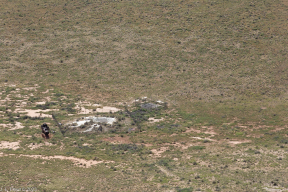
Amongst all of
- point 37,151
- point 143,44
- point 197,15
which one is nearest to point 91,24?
point 143,44

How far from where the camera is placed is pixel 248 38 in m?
86.9

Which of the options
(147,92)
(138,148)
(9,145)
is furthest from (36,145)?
(147,92)

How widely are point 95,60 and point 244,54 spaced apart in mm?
28614

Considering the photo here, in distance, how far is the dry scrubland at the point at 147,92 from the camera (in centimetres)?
4112

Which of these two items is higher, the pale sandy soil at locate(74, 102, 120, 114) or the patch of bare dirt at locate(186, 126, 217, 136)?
the pale sandy soil at locate(74, 102, 120, 114)

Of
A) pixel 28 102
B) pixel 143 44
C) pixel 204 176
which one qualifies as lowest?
pixel 204 176

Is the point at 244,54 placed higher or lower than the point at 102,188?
higher

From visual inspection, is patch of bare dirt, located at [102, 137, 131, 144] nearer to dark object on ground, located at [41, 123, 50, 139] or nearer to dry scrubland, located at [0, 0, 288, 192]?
dry scrubland, located at [0, 0, 288, 192]

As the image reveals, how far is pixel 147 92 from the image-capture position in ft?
229

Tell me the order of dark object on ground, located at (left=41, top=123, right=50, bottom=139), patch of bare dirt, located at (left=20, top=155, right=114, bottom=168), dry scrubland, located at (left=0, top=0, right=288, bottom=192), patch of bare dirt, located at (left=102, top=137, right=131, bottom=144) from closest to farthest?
dry scrubland, located at (left=0, top=0, right=288, bottom=192), patch of bare dirt, located at (left=20, top=155, right=114, bottom=168), dark object on ground, located at (left=41, top=123, right=50, bottom=139), patch of bare dirt, located at (left=102, top=137, right=131, bottom=144)

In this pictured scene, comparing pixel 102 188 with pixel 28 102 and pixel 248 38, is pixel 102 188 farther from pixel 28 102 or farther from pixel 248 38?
pixel 248 38

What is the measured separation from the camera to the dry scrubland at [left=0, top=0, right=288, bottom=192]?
41.1 m

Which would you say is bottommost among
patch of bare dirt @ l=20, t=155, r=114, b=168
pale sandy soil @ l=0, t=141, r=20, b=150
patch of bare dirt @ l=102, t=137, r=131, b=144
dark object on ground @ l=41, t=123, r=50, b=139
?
patch of bare dirt @ l=102, t=137, r=131, b=144

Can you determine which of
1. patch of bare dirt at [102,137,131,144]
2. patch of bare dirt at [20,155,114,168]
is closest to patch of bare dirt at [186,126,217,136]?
patch of bare dirt at [102,137,131,144]
